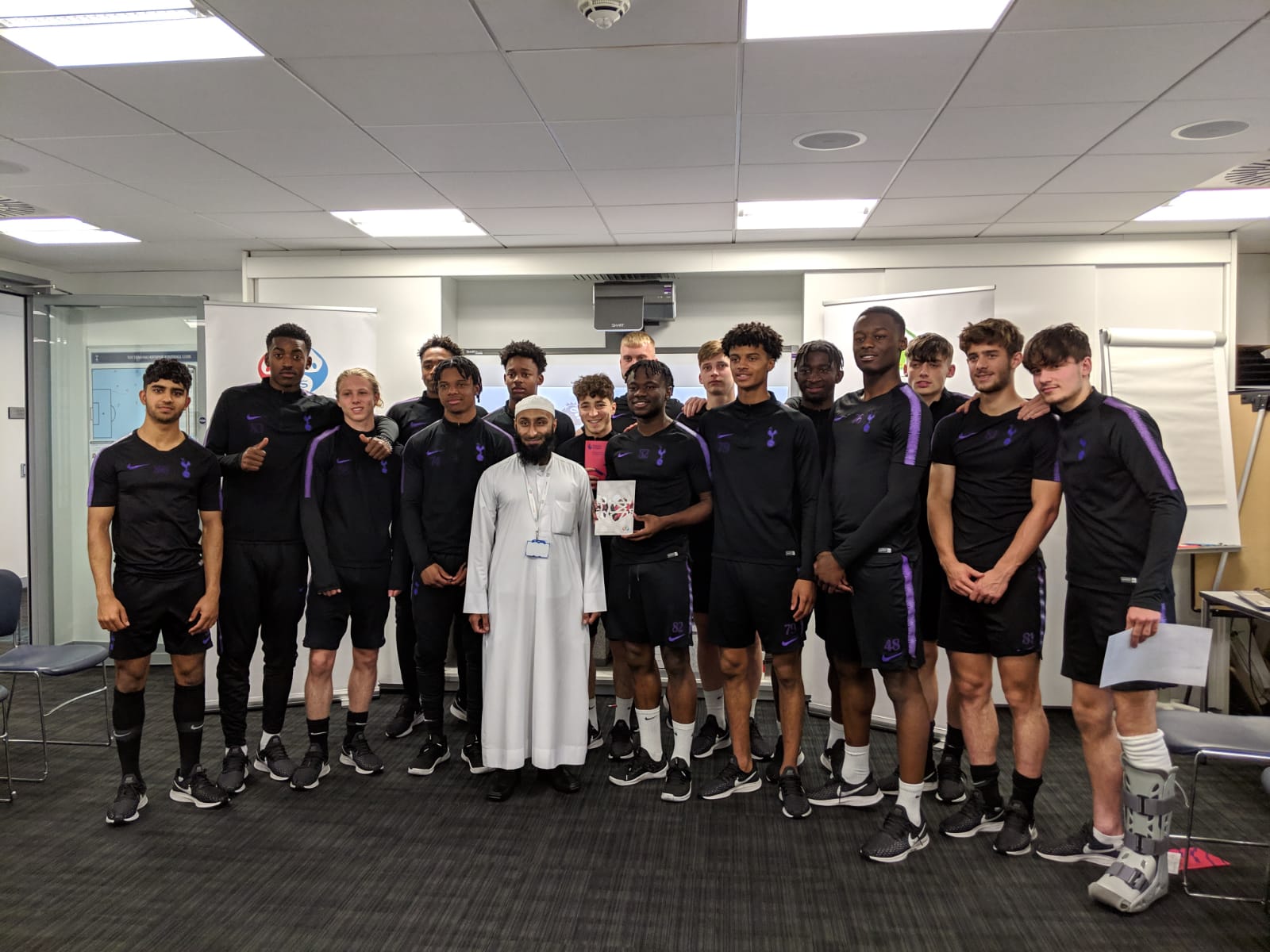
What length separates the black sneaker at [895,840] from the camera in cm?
290

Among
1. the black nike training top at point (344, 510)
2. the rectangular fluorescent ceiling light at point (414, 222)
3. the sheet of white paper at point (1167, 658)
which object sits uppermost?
the rectangular fluorescent ceiling light at point (414, 222)

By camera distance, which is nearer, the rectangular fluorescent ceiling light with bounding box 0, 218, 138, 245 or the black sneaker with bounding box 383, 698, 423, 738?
the black sneaker with bounding box 383, 698, 423, 738

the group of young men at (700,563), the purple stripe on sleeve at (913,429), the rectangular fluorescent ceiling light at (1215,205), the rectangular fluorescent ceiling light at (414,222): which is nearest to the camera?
the group of young men at (700,563)

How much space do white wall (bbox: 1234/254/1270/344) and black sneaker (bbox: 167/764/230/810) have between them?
6.87 metres

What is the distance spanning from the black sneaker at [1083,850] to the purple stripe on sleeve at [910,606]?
852 millimetres

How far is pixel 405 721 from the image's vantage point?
14.2 feet

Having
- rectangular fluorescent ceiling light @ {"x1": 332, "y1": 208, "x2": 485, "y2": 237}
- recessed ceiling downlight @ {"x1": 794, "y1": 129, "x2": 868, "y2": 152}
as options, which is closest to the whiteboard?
recessed ceiling downlight @ {"x1": 794, "y1": 129, "x2": 868, "y2": 152}

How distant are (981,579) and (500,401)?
3.78 meters

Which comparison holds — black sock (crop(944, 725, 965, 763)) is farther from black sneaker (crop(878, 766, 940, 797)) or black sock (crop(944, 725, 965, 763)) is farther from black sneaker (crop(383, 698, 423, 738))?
black sneaker (crop(383, 698, 423, 738))

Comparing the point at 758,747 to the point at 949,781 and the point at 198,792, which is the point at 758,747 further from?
the point at 198,792

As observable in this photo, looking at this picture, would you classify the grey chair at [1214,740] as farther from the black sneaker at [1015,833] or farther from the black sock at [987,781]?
the black sock at [987,781]

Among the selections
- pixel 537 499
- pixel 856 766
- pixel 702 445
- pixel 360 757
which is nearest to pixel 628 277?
pixel 702 445

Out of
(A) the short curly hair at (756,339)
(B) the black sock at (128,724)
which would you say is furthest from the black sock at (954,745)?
(B) the black sock at (128,724)

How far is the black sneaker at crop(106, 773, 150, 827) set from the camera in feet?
10.5
